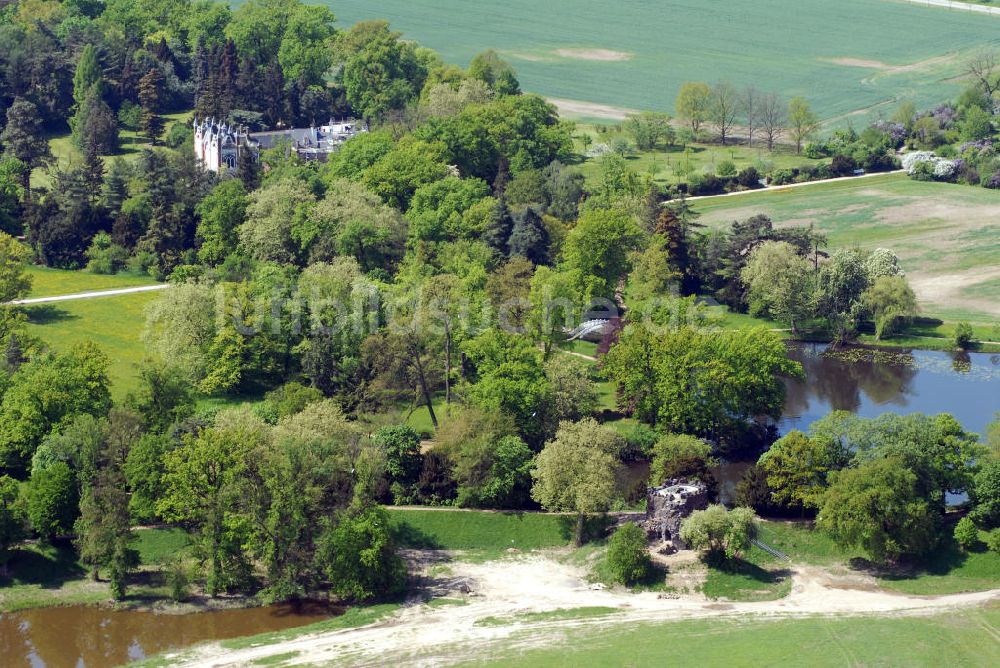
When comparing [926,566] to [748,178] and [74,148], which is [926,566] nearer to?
[748,178]

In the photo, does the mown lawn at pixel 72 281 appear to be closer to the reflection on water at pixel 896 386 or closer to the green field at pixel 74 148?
the green field at pixel 74 148

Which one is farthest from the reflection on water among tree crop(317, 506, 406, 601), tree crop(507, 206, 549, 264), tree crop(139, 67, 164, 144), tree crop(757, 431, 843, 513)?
tree crop(139, 67, 164, 144)

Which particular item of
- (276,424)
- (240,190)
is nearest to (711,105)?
(240,190)

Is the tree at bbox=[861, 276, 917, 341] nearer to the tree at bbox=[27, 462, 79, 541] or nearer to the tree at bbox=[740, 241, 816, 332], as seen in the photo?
the tree at bbox=[740, 241, 816, 332]

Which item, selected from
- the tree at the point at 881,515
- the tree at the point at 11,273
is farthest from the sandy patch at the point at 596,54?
the tree at the point at 881,515

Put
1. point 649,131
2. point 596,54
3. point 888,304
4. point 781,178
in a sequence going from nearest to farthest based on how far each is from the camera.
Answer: point 888,304 < point 781,178 < point 649,131 < point 596,54

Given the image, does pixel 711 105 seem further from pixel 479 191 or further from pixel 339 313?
pixel 339 313

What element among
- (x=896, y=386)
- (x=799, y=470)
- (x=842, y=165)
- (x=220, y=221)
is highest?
(x=842, y=165)

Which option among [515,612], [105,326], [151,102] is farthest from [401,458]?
[151,102]
